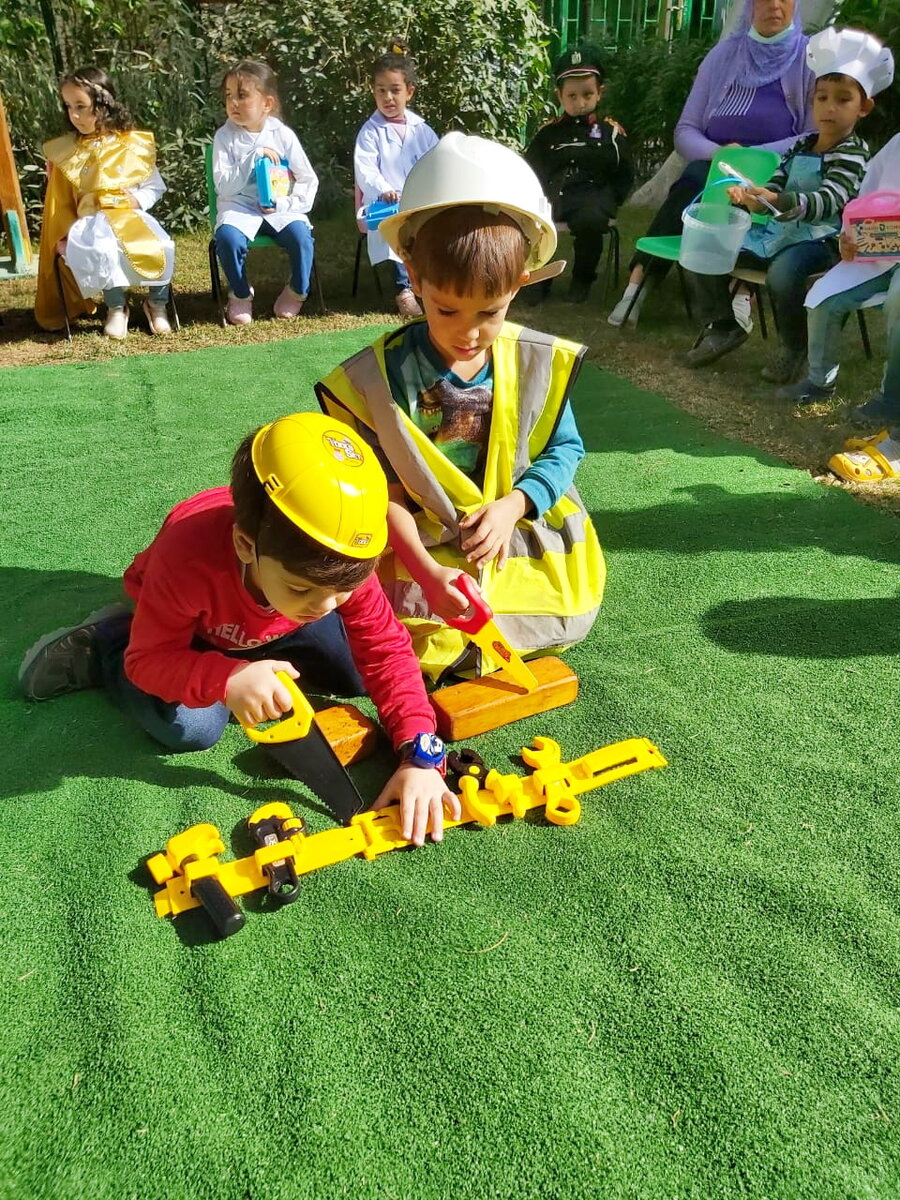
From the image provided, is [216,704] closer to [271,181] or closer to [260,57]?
[271,181]

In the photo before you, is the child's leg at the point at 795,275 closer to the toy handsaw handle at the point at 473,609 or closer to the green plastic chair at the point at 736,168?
the green plastic chair at the point at 736,168

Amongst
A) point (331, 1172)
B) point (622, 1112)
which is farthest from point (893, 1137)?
point (331, 1172)

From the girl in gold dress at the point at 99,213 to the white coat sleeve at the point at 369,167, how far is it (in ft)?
4.65

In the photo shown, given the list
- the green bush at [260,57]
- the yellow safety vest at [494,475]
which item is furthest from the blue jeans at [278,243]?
the yellow safety vest at [494,475]

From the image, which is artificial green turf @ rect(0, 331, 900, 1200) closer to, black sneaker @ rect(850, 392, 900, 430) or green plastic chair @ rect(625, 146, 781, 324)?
black sneaker @ rect(850, 392, 900, 430)

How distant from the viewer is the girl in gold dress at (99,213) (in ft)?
19.3

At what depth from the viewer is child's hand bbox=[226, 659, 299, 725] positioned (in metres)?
1.83

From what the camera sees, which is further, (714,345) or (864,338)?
(714,345)

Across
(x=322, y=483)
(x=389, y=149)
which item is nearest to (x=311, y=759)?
(x=322, y=483)

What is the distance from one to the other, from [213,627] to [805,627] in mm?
1775

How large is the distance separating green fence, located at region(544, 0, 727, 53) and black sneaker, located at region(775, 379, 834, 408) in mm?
8300

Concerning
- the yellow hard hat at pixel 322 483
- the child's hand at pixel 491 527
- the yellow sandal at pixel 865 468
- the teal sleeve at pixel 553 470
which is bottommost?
the yellow sandal at pixel 865 468

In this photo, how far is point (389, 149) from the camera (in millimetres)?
6684

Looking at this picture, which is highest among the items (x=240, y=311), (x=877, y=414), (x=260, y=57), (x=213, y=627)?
(x=260, y=57)
